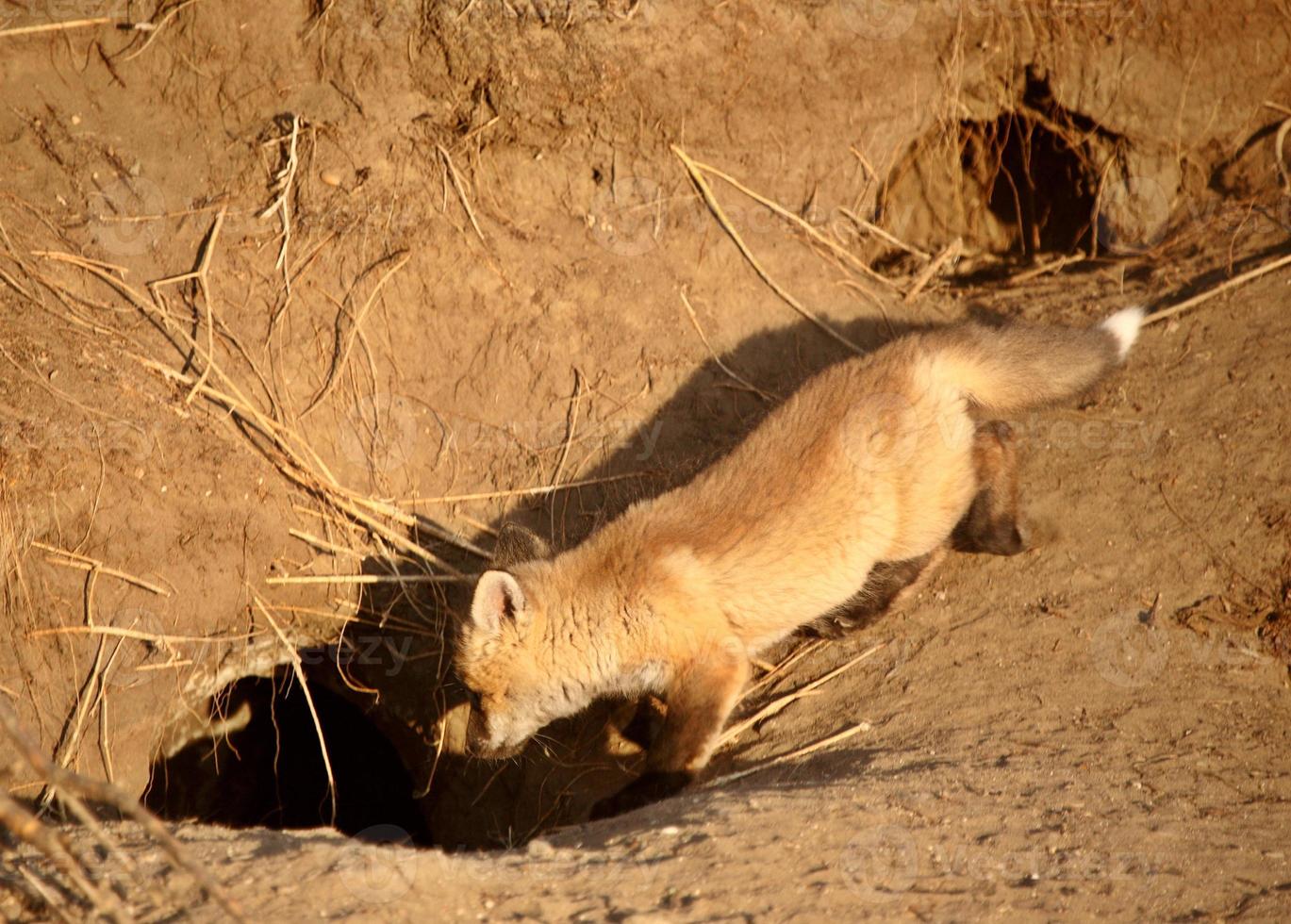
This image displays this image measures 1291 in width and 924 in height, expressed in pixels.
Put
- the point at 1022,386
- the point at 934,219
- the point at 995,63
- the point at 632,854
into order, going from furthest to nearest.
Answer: the point at 934,219 → the point at 995,63 → the point at 1022,386 → the point at 632,854

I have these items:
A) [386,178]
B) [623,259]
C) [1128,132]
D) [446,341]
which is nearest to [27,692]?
[446,341]

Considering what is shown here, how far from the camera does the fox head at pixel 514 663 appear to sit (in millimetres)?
4461

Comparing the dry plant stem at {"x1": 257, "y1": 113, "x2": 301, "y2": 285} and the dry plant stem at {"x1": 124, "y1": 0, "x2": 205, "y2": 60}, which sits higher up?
the dry plant stem at {"x1": 124, "y1": 0, "x2": 205, "y2": 60}

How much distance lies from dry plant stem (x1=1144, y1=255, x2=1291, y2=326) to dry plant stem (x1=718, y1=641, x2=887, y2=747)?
101 inches

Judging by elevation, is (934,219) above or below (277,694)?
above

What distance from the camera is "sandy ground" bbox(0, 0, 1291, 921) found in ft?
15.0

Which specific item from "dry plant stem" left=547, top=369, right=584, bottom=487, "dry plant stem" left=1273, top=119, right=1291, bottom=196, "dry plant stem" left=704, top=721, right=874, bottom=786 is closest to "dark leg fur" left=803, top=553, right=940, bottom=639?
"dry plant stem" left=704, top=721, right=874, bottom=786

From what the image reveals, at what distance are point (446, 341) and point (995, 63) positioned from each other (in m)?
4.02

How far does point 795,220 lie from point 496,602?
10.8 ft

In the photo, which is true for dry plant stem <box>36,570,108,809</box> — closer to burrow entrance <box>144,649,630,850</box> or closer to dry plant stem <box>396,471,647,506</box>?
burrow entrance <box>144,649,630,850</box>

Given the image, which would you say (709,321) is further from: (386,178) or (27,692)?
(27,692)

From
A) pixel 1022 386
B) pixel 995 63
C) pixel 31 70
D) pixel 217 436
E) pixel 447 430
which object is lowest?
pixel 1022 386

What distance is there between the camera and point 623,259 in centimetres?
607

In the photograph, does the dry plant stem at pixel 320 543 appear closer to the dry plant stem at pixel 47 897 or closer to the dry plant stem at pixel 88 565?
the dry plant stem at pixel 88 565
